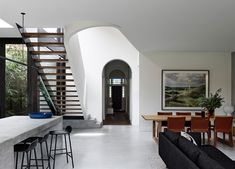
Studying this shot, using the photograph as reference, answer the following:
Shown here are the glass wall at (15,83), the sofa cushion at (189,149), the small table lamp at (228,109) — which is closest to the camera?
the sofa cushion at (189,149)

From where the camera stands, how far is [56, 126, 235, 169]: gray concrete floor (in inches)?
199

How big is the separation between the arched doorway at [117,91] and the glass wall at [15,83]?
533 cm

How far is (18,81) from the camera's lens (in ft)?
25.8

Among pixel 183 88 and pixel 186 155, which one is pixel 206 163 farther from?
pixel 183 88

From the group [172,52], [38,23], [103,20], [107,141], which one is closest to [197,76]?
[172,52]

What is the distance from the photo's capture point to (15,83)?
25.6 ft

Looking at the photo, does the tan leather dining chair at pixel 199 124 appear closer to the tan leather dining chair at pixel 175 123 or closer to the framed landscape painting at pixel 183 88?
the tan leather dining chair at pixel 175 123

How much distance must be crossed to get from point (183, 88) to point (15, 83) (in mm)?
5799

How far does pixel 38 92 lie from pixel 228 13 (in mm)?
6132

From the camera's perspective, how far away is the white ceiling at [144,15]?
4.43 m

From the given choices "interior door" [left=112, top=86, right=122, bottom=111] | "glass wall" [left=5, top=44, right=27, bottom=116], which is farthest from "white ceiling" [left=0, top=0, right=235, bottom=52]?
"interior door" [left=112, top=86, right=122, bottom=111]

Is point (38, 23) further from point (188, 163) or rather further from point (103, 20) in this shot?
point (188, 163)

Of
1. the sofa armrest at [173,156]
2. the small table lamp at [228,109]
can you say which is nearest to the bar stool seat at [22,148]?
the sofa armrest at [173,156]

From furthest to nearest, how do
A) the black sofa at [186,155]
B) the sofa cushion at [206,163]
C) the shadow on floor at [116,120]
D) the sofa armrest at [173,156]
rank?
the shadow on floor at [116,120]
the sofa armrest at [173,156]
the black sofa at [186,155]
the sofa cushion at [206,163]
